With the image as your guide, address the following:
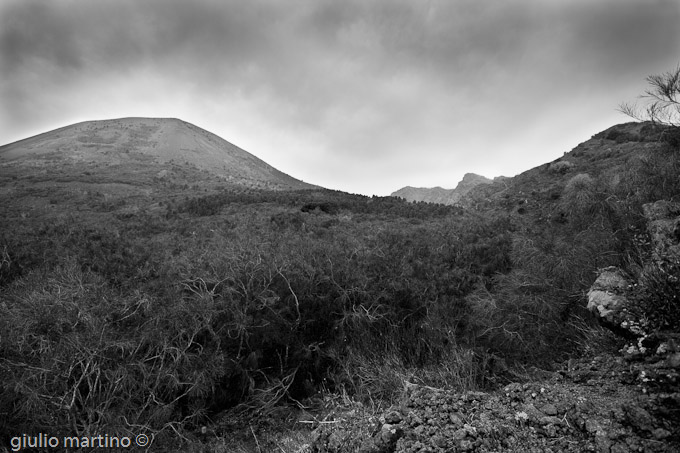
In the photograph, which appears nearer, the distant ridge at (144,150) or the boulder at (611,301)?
the boulder at (611,301)

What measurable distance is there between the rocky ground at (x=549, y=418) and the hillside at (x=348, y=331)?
0.02 metres

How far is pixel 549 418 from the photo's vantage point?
2984 millimetres

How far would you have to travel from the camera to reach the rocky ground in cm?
264

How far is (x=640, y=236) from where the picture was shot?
596cm

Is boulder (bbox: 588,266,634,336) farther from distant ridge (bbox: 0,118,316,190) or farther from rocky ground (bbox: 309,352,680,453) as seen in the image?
distant ridge (bbox: 0,118,316,190)

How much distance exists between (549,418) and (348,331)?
609 centimetres

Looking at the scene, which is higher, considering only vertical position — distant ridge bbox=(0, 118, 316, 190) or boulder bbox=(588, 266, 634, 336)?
distant ridge bbox=(0, 118, 316, 190)

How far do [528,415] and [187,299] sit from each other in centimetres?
763

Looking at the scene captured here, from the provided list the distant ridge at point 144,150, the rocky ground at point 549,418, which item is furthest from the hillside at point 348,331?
the distant ridge at point 144,150

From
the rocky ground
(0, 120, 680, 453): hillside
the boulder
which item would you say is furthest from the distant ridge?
the rocky ground

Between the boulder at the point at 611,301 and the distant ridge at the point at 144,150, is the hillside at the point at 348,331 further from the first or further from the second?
the distant ridge at the point at 144,150

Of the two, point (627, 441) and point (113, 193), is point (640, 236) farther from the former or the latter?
point (113, 193)

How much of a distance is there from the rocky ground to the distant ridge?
27781 millimetres

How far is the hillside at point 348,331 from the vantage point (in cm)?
333
